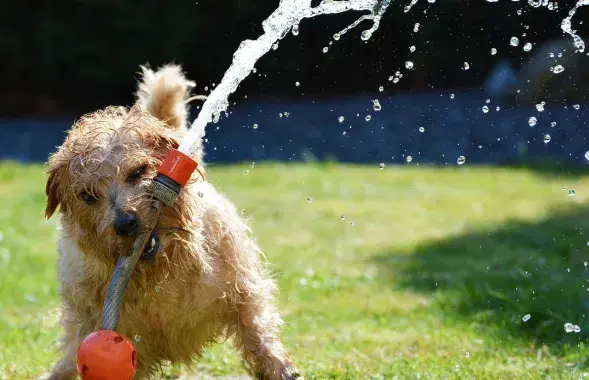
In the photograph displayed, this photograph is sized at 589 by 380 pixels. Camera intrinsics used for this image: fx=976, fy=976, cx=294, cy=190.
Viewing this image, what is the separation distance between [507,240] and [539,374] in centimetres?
346

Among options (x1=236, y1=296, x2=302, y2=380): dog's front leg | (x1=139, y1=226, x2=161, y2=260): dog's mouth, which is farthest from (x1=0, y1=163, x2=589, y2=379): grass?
(x1=139, y1=226, x2=161, y2=260): dog's mouth

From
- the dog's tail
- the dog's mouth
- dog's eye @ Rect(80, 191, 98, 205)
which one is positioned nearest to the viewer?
the dog's mouth

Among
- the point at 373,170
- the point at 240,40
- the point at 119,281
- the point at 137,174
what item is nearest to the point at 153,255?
the point at 119,281

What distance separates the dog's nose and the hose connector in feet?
0.45

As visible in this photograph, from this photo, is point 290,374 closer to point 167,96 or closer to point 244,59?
point 244,59

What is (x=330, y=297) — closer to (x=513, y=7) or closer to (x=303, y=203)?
(x=303, y=203)

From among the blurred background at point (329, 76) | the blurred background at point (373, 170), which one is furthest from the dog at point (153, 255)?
the blurred background at point (329, 76)

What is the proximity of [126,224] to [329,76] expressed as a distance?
1151 centimetres

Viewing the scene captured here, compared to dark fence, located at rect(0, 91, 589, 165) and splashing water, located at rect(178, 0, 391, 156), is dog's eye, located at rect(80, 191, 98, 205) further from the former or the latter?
dark fence, located at rect(0, 91, 589, 165)

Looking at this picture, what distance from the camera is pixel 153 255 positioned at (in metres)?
4.04

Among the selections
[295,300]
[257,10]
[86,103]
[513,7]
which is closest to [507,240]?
[295,300]

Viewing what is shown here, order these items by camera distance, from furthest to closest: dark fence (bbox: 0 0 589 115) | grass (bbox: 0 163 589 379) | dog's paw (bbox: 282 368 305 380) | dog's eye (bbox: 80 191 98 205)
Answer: dark fence (bbox: 0 0 589 115) → grass (bbox: 0 163 589 379) → dog's paw (bbox: 282 368 305 380) → dog's eye (bbox: 80 191 98 205)

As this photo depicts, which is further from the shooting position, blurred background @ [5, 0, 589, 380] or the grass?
blurred background @ [5, 0, 589, 380]

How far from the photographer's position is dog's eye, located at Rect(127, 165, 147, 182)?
13.5 ft
